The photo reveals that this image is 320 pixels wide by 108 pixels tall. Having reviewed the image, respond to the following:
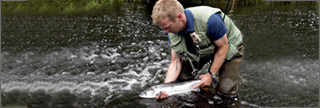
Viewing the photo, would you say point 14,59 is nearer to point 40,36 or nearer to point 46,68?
point 46,68

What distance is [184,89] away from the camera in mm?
4355

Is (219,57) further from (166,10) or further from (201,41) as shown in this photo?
(166,10)

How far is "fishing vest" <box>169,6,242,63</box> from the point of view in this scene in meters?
3.68

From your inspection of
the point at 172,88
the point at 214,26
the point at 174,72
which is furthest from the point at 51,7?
the point at 214,26

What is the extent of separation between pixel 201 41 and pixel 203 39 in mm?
50

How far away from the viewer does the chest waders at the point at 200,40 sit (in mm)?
3684

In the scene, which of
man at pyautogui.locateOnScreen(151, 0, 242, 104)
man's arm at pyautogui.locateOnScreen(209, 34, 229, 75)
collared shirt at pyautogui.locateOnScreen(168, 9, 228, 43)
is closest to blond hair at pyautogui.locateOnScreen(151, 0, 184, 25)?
man at pyautogui.locateOnScreen(151, 0, 242, 104)

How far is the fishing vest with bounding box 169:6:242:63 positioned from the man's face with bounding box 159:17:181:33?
1.13 feet

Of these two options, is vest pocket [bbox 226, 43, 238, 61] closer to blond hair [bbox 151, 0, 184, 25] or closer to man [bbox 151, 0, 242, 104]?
man [bbox 151, 0, 242, 104]

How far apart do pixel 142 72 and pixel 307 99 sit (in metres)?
3.91

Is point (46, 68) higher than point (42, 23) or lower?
lower

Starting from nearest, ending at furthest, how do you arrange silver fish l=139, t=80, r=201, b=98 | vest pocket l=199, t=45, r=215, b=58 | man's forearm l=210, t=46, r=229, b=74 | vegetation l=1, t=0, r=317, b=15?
man's forearm l=210, t=46, r=229, b=74 → vest pocket l=199, t=45, r=215, b=58 → silver fish l=139, t=80, r=201, b=98 → vegetation l=1, t=0, r=317, b=15

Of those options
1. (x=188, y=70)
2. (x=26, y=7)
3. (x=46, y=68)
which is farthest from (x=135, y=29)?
(x=26, y=7)

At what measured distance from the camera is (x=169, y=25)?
11.2 feet
